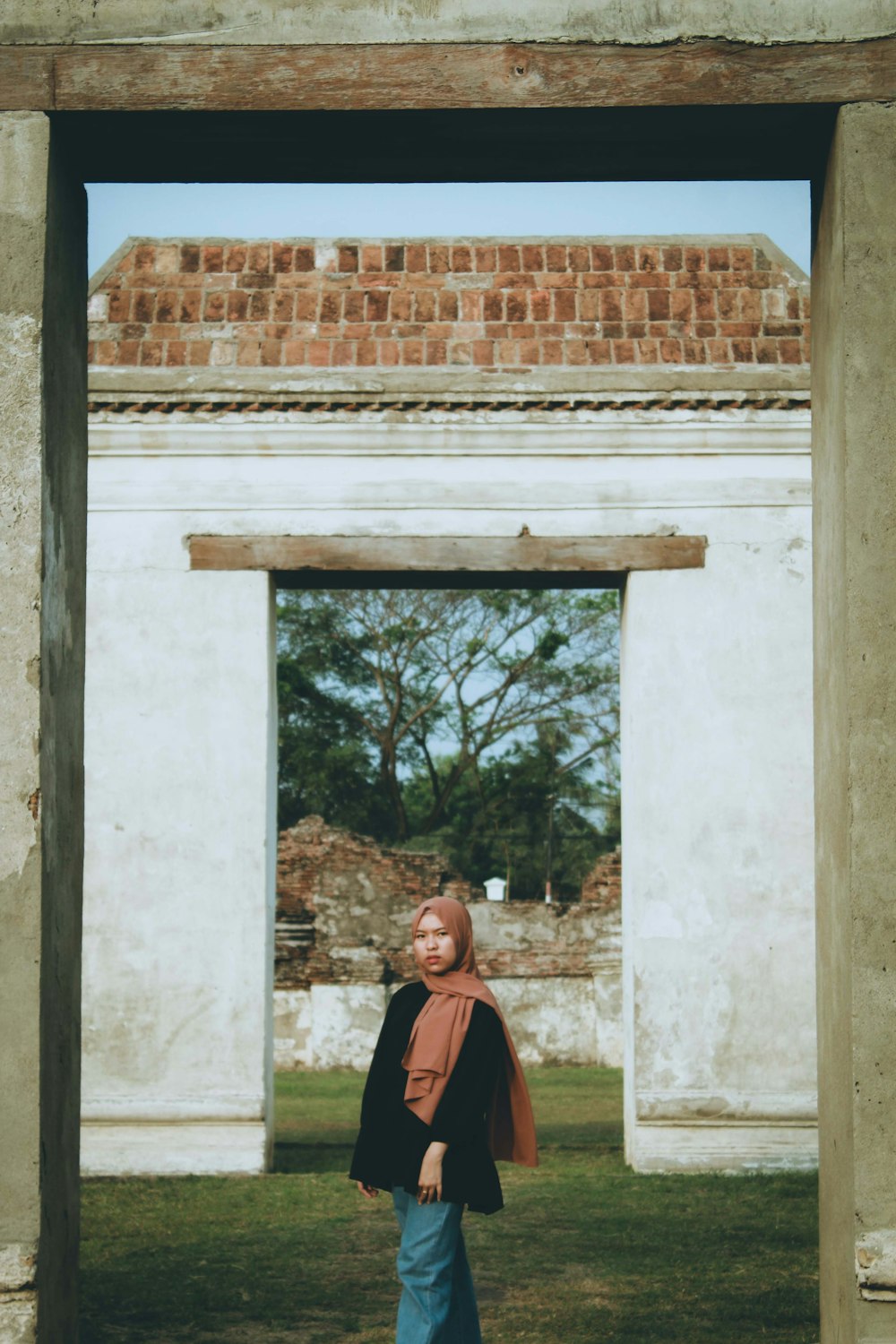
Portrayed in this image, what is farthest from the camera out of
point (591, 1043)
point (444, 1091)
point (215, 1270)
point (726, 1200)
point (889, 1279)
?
point (591, 1043)

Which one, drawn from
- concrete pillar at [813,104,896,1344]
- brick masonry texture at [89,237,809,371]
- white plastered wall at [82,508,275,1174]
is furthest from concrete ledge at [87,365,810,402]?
concrete pillar at [813,104,896,1344]

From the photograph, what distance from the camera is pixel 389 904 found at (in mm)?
21484

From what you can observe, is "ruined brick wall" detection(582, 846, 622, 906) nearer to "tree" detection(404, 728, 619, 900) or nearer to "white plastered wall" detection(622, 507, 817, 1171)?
"tree" detection(404, 728, 619, 900)

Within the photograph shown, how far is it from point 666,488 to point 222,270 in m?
3.30

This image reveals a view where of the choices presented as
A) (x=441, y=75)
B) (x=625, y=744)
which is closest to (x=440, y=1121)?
(x=441, y=75)

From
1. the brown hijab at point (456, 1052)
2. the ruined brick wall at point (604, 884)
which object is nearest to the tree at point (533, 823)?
A: the ruined brick wall at point (604, 884)

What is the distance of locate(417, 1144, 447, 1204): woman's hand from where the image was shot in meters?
4.45

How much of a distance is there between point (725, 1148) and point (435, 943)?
18.4 ft

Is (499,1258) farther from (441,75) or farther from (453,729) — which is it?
(453,729)

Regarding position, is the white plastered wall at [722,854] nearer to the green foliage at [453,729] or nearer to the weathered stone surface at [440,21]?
the weathered stone surface at [440,21]

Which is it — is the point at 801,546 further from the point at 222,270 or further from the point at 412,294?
the point at 222,270

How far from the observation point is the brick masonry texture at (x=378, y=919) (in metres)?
20.9

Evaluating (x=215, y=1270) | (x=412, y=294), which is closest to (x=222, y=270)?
(x=412, y=294)

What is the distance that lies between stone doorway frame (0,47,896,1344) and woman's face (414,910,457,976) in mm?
1035
